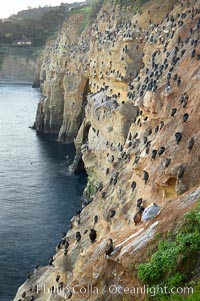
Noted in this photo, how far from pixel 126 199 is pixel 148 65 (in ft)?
81.1

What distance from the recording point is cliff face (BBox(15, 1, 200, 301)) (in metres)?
20.6

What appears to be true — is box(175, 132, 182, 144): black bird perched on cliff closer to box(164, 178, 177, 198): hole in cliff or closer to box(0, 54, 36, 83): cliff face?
box(164, 178, 177, 198): hole in cliff

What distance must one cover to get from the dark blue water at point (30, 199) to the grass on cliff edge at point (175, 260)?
25.7m

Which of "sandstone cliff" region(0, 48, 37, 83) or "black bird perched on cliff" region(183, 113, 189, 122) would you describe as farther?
"sandstone cliff" region(0, 48, 37, 83)

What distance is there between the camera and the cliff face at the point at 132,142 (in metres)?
20.6

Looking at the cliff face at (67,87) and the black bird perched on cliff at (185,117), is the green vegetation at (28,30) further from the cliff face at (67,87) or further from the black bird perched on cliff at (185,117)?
the black bird perched on cliff at (185,117)

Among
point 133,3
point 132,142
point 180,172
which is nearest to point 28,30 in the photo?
point 133,3

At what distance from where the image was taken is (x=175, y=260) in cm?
1667

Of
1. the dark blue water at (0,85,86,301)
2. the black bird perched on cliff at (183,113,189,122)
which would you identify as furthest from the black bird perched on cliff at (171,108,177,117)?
the dark blue water at (0,85,86,301)

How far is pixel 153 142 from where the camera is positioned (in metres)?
33.7

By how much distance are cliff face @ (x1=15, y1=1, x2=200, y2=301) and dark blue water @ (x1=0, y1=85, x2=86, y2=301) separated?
15.5ft

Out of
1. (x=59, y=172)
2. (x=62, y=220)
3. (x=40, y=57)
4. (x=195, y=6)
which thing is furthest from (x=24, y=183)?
(x=40, y=57)

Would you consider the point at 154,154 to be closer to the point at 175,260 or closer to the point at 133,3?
the point at 175,260

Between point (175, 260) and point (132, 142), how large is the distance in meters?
25.7
